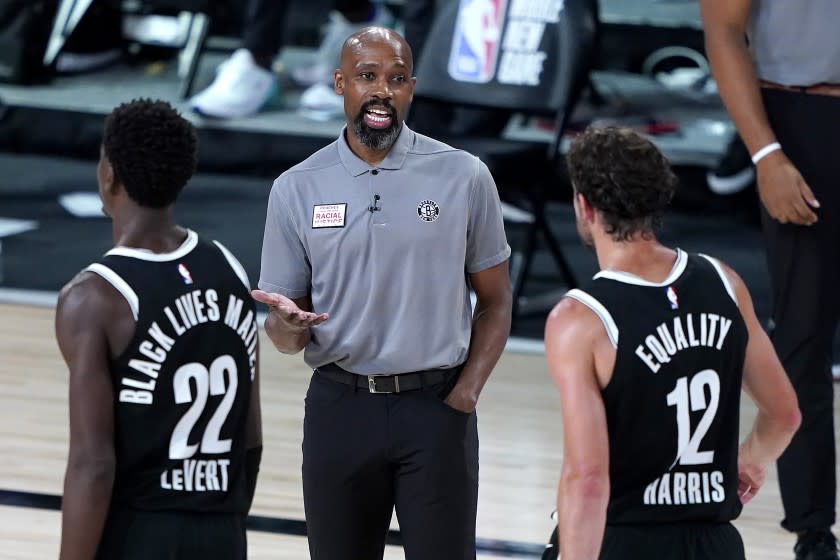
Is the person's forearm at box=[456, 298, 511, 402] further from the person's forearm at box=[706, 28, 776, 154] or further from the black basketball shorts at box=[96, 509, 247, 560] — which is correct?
the person's forearm at box=[706, 28, 776, 154]

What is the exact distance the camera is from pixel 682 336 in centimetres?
254

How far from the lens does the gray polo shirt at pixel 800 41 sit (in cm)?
376

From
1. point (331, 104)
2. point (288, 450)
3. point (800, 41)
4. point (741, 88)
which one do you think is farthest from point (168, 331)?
point (331, 104)

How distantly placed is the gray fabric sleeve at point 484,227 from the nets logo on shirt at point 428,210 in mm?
80

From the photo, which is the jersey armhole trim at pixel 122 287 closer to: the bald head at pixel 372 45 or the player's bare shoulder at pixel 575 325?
the bald head at pixel 372 45

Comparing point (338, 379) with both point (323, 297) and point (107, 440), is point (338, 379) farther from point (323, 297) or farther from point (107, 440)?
point (107, 440)

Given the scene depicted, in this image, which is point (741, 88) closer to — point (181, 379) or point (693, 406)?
point (693, 406)

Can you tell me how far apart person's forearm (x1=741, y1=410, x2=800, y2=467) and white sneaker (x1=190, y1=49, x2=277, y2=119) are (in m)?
5.33

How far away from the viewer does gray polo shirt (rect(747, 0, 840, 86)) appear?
3.76m

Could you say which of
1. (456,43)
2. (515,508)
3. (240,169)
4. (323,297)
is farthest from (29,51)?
(323,297)

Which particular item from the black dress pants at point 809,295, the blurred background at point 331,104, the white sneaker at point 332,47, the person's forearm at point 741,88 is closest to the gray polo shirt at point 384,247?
the person's forearm at point 741,88

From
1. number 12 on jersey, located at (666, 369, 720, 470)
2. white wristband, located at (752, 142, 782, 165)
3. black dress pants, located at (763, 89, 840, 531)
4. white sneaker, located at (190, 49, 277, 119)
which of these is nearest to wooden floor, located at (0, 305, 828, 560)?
black dress pants, located at (763, 89, 840, 531)

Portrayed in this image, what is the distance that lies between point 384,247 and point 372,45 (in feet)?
1.18

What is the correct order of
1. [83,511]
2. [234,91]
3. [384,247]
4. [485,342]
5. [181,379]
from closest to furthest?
1. [83,511]
2. [181,379]
3. [384,247]
4. [485,342]
5. [234,91]
